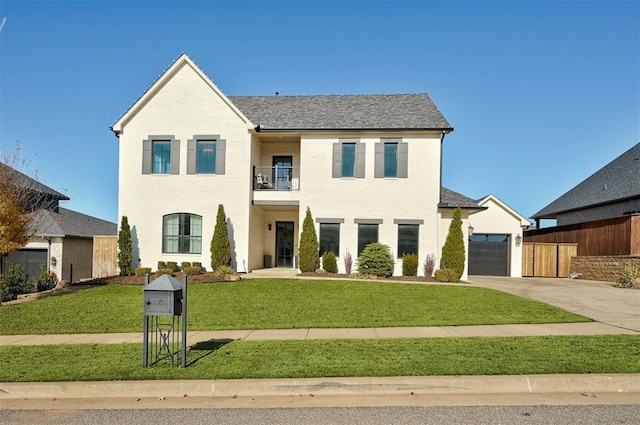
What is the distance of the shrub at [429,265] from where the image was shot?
17078 mm

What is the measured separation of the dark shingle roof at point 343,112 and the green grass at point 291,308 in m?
7.76

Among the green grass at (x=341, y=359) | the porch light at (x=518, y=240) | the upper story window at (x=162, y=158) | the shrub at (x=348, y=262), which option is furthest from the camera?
the porch light at (x=518, y=240)

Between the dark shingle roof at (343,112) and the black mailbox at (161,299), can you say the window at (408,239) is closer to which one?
the dark shingle roof at (343,112)

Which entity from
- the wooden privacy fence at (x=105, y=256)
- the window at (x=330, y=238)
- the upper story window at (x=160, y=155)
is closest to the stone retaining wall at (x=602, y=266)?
the window at (x=330, y=238)

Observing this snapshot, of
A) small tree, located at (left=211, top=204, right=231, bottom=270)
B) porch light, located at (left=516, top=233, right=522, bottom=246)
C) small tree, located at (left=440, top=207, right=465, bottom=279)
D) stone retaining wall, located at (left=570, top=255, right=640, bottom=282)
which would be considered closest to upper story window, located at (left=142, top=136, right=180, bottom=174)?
small tree, located at (left=211, top=204, right=231, bottom=270)

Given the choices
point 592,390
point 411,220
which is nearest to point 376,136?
point 411,220

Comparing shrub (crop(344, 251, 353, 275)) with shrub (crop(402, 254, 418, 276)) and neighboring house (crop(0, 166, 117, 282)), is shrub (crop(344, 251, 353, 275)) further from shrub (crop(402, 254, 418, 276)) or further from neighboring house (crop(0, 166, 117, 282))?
neighboring house (crop(0, 166, 117, 282))

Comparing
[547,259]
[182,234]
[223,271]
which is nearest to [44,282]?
[182,234]

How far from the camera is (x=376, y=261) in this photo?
16.5 m

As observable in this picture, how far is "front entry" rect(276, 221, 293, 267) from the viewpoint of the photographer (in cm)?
2050

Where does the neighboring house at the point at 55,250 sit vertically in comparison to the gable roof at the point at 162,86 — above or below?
below

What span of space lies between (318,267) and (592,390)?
12981mm

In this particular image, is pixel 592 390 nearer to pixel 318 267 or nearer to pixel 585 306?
pixel 585 306

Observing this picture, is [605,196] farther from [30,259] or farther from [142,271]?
[30,259]
